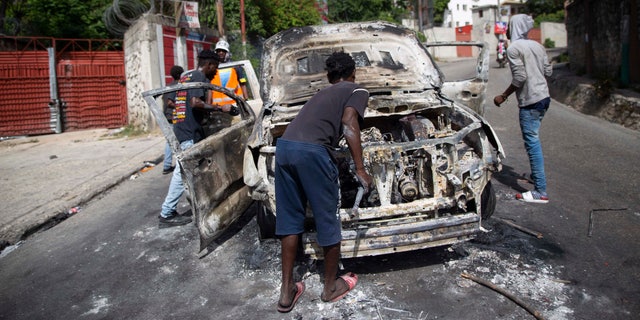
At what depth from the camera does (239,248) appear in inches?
159

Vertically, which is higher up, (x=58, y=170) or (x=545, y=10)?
(x=545, y=10)

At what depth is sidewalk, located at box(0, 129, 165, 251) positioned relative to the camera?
5219 mm

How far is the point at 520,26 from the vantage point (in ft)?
16.3

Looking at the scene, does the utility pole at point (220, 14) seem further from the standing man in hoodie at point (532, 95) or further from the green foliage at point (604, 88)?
the standing man in hoodie at point (532, 95)

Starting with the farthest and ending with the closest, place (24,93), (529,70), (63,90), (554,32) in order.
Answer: (554,32) → (63,90) → (24,93) → (529,70)

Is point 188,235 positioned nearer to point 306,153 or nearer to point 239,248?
point 239,248

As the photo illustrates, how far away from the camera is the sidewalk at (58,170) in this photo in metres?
5.22

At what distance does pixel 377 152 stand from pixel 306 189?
2.12 feet

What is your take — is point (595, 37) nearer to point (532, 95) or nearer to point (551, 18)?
point (532, 95)

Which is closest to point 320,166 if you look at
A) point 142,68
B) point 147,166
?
point 147,166

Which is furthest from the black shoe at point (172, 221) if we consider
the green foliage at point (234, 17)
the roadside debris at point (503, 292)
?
the green foliage at point (234, 17)

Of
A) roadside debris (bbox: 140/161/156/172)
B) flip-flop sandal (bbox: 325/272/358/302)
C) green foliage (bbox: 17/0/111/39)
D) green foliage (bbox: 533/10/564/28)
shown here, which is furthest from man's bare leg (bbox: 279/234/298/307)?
green foliage (bbox: 533/10/564/28)

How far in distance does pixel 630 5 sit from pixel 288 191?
1069cm

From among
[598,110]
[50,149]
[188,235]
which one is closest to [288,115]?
[188,235]
